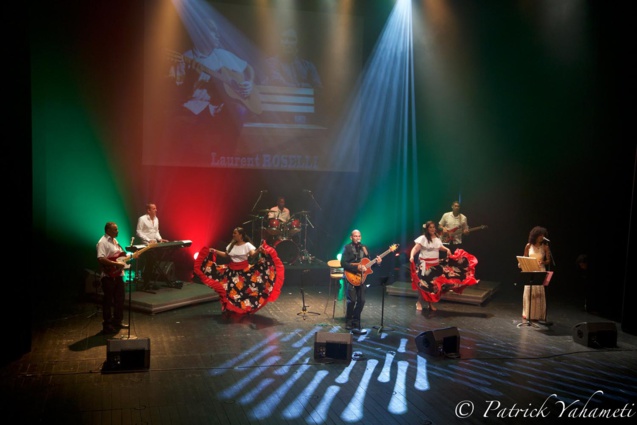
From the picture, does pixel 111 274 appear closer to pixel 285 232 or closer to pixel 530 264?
pixel 285 232

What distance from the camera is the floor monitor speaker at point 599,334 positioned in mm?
8898

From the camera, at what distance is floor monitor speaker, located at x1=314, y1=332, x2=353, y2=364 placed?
312 inches

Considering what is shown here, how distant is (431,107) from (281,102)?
3.82 meters

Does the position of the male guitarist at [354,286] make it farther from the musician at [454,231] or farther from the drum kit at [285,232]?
the musician at [454,231]

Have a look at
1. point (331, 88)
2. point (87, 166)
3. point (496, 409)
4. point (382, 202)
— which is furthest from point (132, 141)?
point (496, 409)

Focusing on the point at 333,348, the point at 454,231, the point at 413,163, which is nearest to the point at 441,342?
the point at 333,348

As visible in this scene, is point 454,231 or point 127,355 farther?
point 454,231

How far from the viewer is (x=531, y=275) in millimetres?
9453

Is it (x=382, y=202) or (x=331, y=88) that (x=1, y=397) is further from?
(x=382, y=202)

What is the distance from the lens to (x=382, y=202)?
15484mm

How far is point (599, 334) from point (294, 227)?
272 inches

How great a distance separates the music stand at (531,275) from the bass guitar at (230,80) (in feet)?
21.3

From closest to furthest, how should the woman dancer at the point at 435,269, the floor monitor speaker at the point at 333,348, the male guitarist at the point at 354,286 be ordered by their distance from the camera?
the floor monitor speaker at the point at 333,348
the male guitarist at the point at 354,286
the woman dancer at the point at 435,269

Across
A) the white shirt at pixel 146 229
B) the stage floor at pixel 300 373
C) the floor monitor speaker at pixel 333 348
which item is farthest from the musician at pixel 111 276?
the floor monitor speaker at pixel 333 348
